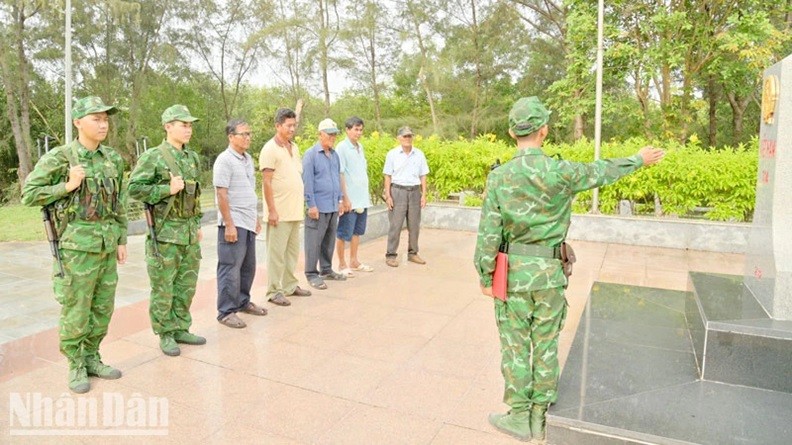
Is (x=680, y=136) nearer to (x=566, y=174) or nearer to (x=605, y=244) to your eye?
(x=605, y=244)

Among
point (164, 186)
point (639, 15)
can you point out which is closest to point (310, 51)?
point (639, 15)

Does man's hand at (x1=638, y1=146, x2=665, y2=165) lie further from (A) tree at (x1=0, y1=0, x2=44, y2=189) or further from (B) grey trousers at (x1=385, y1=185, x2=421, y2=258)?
(A) tree at (x1=0, y1=0, x2=44, y2=189)

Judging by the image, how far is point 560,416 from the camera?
2422 millimetres

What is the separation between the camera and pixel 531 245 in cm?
246

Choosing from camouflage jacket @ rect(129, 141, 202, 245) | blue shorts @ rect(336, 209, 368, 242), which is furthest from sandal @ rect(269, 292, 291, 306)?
blue shorts @ rect(336, 209, 368, 242)

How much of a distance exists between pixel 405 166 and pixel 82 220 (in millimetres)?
3451

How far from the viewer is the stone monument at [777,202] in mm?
2963

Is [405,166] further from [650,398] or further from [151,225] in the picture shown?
[650,398]

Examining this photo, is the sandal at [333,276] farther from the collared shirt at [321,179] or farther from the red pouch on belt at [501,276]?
the red pouch on belt at [501,276]

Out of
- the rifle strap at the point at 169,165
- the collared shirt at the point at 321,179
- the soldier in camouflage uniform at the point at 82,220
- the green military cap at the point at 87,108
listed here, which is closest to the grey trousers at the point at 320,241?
the collared shirt at the point at 321,179

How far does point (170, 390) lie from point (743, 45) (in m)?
10.4

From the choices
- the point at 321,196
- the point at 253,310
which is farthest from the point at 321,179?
the point at 253,310

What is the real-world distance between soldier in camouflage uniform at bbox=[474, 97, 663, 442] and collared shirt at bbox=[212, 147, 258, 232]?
6.67 ft

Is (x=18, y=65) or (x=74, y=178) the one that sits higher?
(x=18, y=65)
